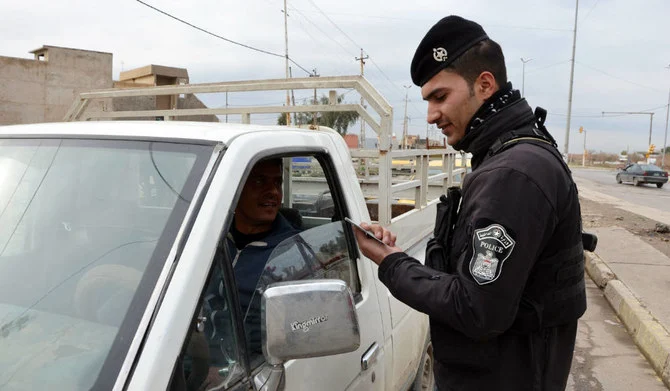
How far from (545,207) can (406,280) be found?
45cm

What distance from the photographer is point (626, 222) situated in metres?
13.4

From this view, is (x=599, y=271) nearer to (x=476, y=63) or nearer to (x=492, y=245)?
(x=476, y=63)

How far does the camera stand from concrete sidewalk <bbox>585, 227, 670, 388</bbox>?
4.58 m

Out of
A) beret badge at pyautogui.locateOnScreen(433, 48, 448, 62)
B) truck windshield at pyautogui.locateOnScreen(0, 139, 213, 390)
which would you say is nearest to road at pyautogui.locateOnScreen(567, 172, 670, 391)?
beret badge at pyautogui.locateOnScreen(433, 48, 448, 62)

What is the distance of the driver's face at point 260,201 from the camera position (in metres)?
2.23

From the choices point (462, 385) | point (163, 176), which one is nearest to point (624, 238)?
point (462, 385)

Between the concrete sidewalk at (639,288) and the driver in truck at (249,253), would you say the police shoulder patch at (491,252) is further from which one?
the concrete sidewalk at (639,288)

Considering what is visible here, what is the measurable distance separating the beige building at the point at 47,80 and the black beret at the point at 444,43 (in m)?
14.3

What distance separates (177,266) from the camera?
112 cm

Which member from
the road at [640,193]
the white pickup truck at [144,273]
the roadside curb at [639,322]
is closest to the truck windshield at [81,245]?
the white pickup truck at [144,273]

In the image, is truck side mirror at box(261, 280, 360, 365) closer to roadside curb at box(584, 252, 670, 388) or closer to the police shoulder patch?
the police shoulder patch

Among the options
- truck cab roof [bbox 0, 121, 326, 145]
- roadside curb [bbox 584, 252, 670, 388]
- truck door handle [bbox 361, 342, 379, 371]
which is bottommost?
roadside curb [bbox 584, 252, 670, 388]

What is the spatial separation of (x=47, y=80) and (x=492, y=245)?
15644mm

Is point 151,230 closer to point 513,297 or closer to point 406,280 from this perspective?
point 406,280
